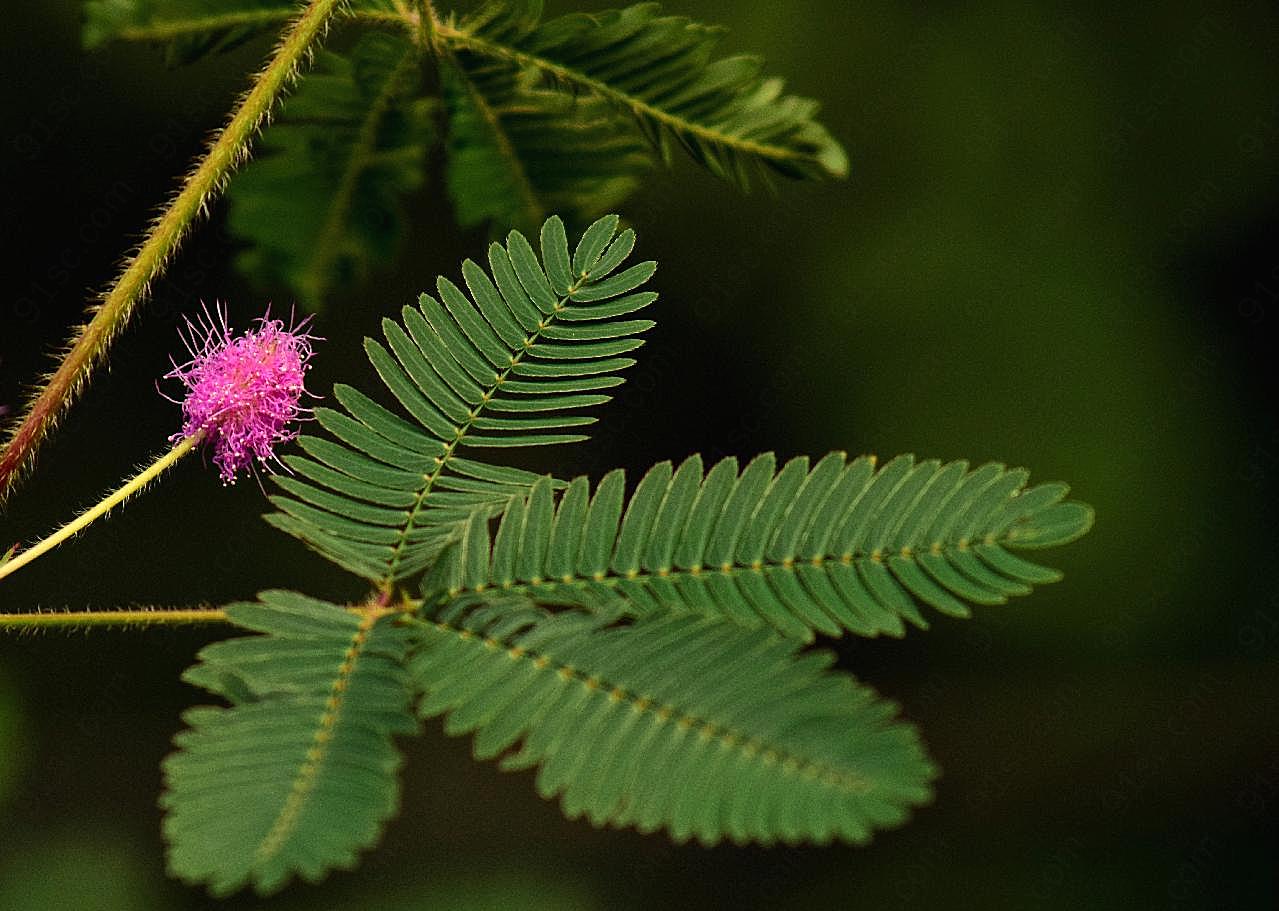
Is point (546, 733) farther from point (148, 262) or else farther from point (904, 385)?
point (904, 385)

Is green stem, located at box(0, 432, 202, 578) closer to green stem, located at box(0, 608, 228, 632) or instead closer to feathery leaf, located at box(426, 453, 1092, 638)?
green stem, located at box(0, 608, 228, 632)

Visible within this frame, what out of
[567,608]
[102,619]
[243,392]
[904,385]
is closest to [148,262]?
[243,392]

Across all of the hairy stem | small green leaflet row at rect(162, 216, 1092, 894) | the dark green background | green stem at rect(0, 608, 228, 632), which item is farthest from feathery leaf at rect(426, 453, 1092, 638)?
the dark green background

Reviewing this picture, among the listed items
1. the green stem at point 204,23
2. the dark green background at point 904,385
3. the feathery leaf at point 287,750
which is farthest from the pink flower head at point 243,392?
the dark green background at point 904,385

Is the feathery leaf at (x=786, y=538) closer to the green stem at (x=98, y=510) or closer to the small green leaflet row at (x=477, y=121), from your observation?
the green stem at (x=98, y=510)

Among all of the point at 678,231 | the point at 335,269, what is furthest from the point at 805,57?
the point at 335,269
